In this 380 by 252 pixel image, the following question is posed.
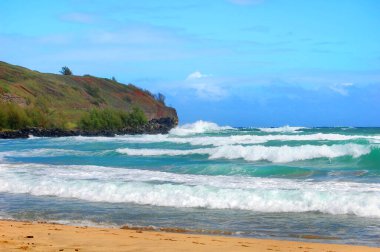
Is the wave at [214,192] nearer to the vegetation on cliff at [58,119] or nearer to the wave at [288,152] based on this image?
the wave at [288,152]

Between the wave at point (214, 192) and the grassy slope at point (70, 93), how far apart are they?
58.0 meters

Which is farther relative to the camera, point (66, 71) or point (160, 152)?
point (66, 71)

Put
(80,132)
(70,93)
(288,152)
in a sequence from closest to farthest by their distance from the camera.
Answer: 1. (288,152)
2. (80,132)
3. (70,93)

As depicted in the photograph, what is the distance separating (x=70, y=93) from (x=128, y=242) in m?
87.8

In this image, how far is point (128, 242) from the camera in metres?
8.80

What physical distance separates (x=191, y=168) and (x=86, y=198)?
8896 mm

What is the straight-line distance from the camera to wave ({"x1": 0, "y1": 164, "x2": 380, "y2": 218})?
13.2 m

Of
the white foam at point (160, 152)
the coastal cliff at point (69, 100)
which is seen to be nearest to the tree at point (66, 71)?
the coastal cliff at point (69, 100)

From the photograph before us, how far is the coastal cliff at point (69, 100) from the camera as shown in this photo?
7118cm

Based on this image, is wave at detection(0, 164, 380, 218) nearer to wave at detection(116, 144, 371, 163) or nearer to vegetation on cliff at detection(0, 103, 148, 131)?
wave at detection(116, 144, 371, 163)

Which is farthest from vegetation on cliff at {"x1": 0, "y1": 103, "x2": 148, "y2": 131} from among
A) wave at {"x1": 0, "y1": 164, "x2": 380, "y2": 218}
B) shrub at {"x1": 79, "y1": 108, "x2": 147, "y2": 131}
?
wave at {"x1": 0, "y1": 164, "x2": 380, "y2": 218}

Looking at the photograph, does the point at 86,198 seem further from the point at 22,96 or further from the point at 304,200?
the point at 22,96

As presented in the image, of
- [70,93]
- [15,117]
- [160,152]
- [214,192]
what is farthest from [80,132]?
[214,192]

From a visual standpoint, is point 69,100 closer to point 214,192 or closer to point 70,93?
point 70,93
